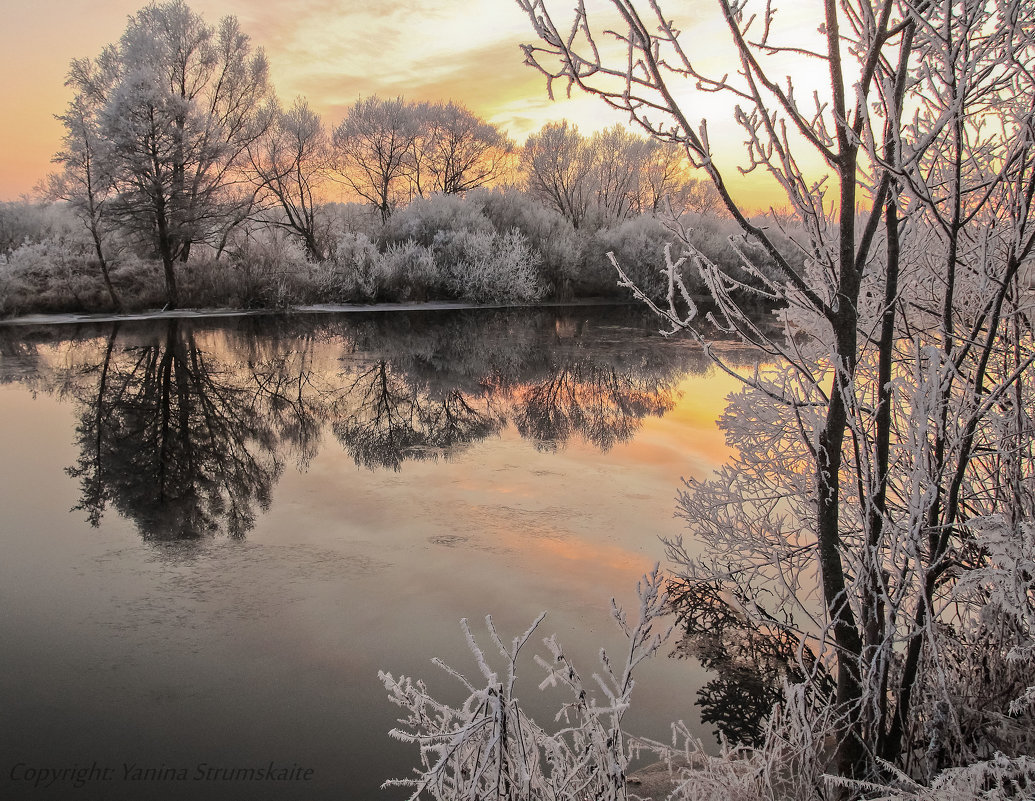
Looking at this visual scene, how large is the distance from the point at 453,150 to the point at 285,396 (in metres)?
32.4

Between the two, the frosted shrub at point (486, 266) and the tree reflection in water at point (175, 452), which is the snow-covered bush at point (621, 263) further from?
the tree reflection in water at point (175, 452)

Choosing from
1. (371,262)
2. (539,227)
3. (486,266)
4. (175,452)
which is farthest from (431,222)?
(175,452)

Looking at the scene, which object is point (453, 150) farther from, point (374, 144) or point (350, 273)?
point (350, 273)

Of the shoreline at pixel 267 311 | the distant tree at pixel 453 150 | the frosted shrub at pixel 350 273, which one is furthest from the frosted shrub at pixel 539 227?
the frosted shrub at pixel 350 273

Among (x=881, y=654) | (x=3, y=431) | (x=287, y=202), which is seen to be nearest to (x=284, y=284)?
(x=287, y=202)

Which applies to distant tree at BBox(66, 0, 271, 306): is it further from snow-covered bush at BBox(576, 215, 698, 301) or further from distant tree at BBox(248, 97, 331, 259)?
snow-covered bush at BBox(576, 215, 698, 301)

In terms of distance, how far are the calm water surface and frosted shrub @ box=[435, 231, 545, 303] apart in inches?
661

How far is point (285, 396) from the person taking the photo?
12.7 metres

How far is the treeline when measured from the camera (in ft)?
78.2

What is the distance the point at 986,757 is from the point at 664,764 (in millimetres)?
1482

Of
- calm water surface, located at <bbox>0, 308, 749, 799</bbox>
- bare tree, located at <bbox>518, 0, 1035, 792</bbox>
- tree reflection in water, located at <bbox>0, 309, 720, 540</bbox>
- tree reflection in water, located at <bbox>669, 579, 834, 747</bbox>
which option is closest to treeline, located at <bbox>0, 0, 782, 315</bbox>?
tree reflection in water, located at <bbox>0, 309, 720, 540</bbox>

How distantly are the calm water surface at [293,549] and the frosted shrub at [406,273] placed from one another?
15.8 metres

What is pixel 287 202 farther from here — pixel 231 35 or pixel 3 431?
pixel 3 431

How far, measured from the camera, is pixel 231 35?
29.5 m
